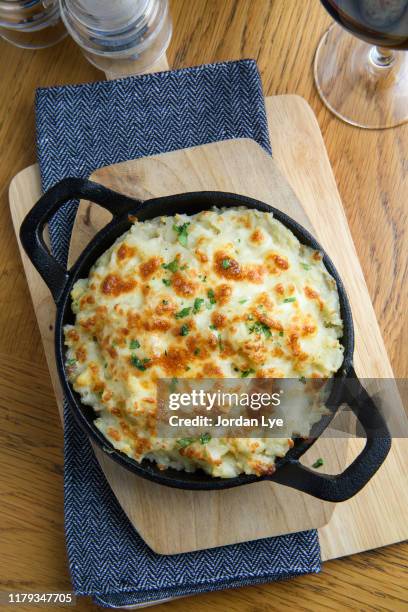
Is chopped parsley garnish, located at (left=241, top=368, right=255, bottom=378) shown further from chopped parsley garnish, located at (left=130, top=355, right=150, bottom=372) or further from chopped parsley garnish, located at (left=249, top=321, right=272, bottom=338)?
chopped parsley garnish, located at (left=130, top=355, right=150, bottom=372)

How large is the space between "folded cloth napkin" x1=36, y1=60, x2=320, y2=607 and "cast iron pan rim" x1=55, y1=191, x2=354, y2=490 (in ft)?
0.96

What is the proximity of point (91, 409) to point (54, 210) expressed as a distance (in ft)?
2.01

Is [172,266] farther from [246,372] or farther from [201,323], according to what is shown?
[246,372]

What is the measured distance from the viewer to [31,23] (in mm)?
2484

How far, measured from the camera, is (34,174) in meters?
2.46

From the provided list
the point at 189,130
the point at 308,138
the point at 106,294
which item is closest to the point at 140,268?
the point at 106,294

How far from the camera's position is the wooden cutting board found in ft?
7.33

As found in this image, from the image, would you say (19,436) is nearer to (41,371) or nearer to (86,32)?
(41,371)

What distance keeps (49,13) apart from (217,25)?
0.60 meters

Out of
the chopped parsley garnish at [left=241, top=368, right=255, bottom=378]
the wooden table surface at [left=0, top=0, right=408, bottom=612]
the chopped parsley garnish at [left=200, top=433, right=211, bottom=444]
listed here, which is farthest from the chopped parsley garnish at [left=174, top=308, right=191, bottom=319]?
the wooden table surface at [left=0, top=0, right=408, bottom=612]

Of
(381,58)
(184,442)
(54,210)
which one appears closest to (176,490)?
(184,442)

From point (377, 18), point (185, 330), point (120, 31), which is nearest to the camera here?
point (377, 18)

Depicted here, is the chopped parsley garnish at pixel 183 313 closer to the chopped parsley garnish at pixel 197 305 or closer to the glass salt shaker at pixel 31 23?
the chopped parsley garnish at pixel 197 305

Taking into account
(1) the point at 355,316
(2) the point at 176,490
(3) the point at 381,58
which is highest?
(3) the point at 381,58
